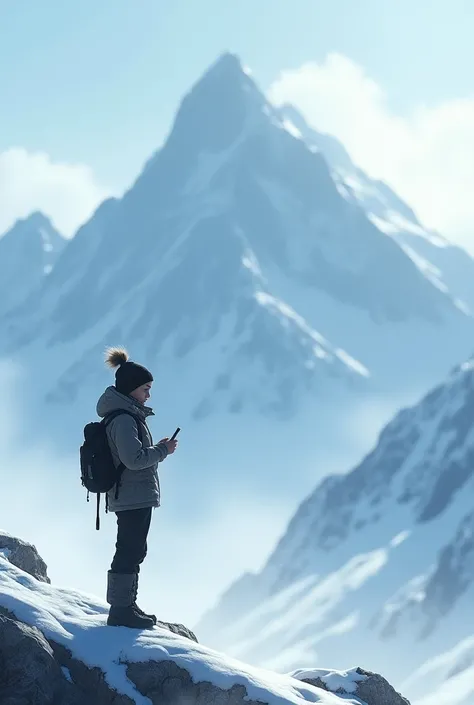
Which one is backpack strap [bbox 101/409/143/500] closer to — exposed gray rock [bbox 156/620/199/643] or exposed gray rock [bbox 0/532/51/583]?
exposed gray rock [bbox 156/620/199/643]

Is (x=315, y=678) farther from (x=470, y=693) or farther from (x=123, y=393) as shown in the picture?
(x=470, y=693)

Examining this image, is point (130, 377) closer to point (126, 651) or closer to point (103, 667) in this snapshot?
point (126, 651)

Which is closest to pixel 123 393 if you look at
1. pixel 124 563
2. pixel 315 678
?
pixel 124 563

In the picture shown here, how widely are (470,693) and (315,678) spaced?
185m

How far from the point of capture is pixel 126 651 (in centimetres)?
1212

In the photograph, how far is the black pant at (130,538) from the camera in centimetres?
1260

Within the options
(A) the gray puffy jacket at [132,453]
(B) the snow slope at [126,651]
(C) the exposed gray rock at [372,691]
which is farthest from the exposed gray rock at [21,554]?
(C) the exposed gray rock at [372,691]

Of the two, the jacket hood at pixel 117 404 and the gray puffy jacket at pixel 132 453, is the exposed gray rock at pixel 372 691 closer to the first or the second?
the gray puffy jacket at pixel 132 453

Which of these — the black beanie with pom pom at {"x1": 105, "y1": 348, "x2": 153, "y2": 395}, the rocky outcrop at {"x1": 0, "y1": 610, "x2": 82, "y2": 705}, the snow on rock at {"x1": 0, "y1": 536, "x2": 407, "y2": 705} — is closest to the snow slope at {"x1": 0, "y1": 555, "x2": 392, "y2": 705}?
the snow on rock at {"x1": 0, "y1": 536, "x2": 407, "y2": 705}

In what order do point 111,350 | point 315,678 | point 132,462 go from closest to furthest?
point 132,462 → point 111,350 → point 315,678

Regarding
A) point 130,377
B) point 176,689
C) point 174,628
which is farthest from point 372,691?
point 130,377

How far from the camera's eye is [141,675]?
39.1 ft

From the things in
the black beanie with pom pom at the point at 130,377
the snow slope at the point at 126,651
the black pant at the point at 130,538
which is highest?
the black beanie with pom pom at the point at 130,377

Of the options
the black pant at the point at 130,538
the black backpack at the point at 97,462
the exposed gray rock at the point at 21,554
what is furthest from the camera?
the exposed gray rock at the point at 21,554
